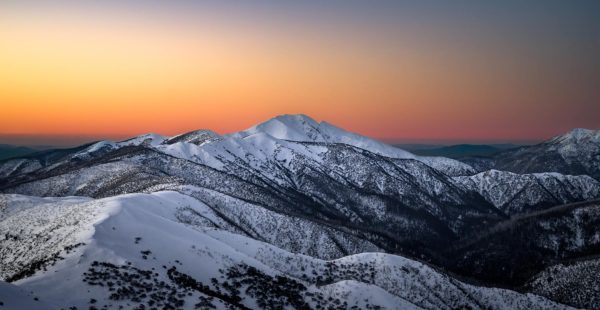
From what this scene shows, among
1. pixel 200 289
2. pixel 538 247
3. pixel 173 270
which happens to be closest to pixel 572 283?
pixel 538 247

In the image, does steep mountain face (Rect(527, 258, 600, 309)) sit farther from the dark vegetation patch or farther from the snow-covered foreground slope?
the dark vegetation patch

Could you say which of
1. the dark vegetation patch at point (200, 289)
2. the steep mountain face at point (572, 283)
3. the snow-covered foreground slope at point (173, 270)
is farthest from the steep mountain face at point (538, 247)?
the dark vegetation patch at point (200, 289)

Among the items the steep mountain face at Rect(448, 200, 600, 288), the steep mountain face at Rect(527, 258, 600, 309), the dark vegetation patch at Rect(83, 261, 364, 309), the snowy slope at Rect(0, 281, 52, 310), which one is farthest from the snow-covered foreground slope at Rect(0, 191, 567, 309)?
the steep mountain face at Rect(448, 200, 600, 288)

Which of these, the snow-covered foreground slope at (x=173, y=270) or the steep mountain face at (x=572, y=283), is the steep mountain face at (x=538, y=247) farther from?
the snow-covered foreground slope at (x=173, y=270)

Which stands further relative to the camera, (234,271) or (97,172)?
(97,172)

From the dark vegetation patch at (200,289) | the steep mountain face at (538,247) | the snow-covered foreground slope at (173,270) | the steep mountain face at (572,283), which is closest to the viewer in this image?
the dark vegetation patch at (200,289)

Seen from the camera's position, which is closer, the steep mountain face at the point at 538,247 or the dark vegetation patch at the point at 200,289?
the dark vegetation patch at the point at 200,289

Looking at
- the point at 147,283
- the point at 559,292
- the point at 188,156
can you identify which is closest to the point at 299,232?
the point at 559,292

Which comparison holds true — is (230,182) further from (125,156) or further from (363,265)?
(363,265)
